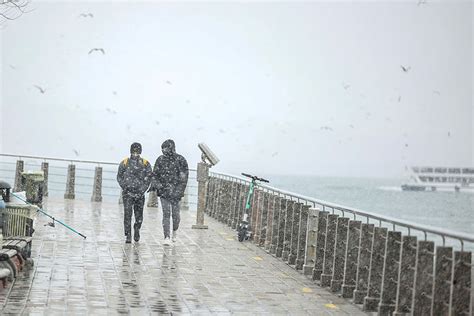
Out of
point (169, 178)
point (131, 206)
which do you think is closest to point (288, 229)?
point (169, 178)

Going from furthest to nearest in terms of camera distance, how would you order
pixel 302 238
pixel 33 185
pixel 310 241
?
pixel 33 185 → pixel 302 238 → pixel 310 241

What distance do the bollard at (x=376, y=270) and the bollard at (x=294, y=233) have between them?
429 cm

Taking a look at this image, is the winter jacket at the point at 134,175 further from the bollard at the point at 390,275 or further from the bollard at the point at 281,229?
the bollard at the point at 390,275

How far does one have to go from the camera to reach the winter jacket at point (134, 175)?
18.7m

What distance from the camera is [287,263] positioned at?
54.1 ft

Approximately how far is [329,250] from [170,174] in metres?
5.65

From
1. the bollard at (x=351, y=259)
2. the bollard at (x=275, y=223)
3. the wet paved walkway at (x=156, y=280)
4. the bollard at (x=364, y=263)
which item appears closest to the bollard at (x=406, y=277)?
the wet paved walkway at (x=156, y=280)

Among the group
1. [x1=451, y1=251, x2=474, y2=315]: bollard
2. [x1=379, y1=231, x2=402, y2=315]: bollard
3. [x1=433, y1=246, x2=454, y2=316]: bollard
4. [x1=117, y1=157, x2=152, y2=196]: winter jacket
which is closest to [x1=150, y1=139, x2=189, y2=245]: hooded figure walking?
[x1=117, y1=157, x2=152, y2=196]: winter jacket

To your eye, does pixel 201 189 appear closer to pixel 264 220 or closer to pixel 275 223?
pixel 264 220

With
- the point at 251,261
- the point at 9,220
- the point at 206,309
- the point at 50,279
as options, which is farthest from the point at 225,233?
the point at 206,309

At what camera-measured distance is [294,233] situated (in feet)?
53.8

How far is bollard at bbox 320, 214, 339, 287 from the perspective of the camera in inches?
543

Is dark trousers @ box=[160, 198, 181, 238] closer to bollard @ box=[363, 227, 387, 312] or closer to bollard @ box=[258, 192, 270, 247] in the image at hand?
bollard @ box=[258, 192, 270, 247]

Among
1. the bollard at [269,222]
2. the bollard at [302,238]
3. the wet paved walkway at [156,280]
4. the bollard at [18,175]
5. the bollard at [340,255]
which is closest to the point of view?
the wet paved walkway at [156,280]
